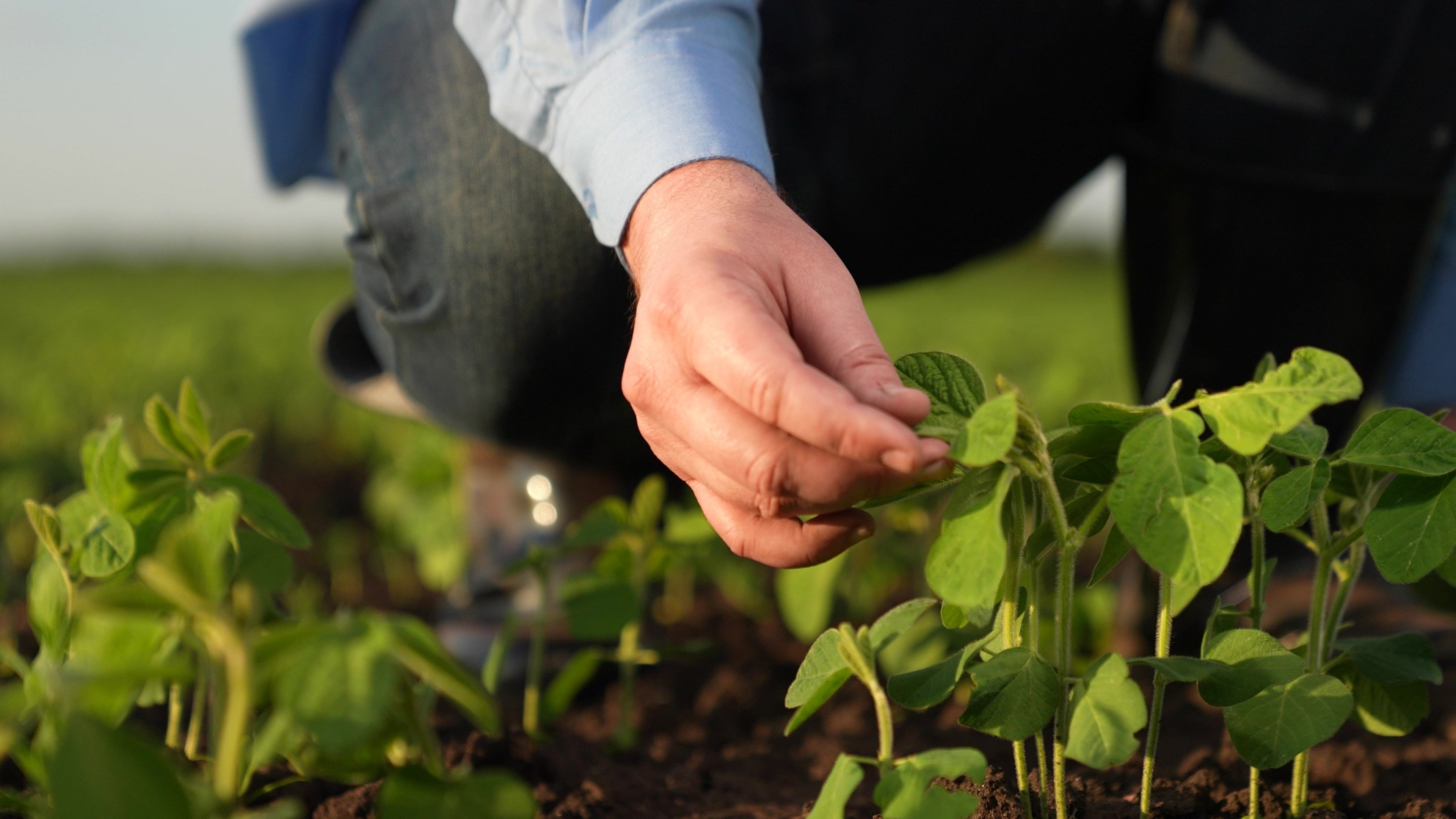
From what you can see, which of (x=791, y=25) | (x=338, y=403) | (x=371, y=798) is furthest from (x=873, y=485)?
(x=338, y=403)

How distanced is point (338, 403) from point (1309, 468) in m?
3.67

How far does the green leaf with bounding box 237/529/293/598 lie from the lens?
86cm

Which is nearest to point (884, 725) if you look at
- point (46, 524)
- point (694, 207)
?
point (694, 207)

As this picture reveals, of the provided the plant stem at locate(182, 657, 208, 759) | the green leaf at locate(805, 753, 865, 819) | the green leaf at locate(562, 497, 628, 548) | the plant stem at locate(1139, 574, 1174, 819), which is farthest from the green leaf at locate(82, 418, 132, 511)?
the plant stem at locate(1139, 574, 1174, 819)

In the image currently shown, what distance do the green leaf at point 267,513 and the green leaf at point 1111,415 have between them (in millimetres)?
585

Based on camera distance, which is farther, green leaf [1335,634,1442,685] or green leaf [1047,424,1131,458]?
green leaf [1335,634,1442,685]

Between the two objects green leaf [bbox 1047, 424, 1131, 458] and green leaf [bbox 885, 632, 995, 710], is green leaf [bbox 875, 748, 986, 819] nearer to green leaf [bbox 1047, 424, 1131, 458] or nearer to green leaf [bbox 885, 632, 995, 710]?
green leaf [bbox 885, 632, 995, 710]

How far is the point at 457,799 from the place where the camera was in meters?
0.62

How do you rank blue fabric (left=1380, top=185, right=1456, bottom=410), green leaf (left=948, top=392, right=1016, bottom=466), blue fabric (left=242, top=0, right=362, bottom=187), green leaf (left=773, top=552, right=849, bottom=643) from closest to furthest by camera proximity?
green leaf (left=948, top=392, right=1016, bottom=466) → green leaf (left=773, top=552, right=849, bottom=643) → blue fabric (left=242, top=0, right=362, bottom=187) → blue fabric (left=1380, top=185, right=1456, bottom=410)

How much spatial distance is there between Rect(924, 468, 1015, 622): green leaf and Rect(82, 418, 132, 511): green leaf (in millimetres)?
627

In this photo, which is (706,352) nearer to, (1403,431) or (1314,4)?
(1403,431)

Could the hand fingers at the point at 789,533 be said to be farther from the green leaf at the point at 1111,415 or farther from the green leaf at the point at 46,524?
the green leaf at the point at 46,524

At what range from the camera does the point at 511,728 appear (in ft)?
4.16

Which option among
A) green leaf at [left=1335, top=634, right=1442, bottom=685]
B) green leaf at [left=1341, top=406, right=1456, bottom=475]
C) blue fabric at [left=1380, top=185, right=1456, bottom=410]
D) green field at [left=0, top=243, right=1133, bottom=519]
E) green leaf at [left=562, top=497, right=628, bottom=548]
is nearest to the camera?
green leaf at [left=1341, top=406, right=1456, bottom=475]
